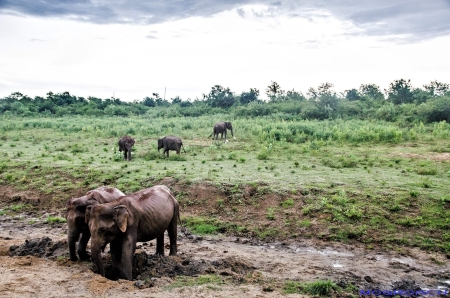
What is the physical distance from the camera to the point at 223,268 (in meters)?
9.08

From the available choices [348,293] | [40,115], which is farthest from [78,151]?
[40,115]

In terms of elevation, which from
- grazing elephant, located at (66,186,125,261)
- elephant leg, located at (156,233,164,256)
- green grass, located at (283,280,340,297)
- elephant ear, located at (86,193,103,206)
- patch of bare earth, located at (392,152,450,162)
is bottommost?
green grass, located at (283,280,340,297)

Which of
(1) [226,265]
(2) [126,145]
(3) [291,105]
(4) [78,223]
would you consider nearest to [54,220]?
(4) [78,223]

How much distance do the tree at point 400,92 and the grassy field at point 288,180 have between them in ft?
73.9

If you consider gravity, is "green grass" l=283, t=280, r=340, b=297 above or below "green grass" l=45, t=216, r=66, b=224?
above

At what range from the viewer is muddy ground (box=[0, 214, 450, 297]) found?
306 inches

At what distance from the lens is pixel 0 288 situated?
296 inches

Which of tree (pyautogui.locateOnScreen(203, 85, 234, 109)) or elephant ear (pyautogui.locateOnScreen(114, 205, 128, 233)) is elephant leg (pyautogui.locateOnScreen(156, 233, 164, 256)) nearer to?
elephant ear (pyautogui.locateOnScreen(114, 205, 128, 233))

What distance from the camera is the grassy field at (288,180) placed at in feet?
41.2

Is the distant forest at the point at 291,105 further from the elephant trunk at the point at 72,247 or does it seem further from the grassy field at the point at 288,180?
the elephant trunk at the point at 72,247

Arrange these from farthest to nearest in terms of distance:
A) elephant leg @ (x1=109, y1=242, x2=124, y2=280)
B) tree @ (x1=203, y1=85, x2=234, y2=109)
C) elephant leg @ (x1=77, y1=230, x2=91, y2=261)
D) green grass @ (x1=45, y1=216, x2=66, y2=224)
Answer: tree @ (x1=203, y1=85, x2=234, y2=109) < green grass @ (x1=45, y1=216, x2=66, y2=224) < elephant leg @ (x1=77, y1=230, x2=91, y2=261) < elephant leg @ (x1=109, y1=242, x2=124, y2=280)

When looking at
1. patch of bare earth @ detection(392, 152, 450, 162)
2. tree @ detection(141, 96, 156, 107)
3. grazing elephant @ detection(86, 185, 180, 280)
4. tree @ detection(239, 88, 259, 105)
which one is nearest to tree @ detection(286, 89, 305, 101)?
tree @ detection(239, 88, 259, 105)

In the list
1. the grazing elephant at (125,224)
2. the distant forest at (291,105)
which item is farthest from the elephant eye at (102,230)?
the distant forest at (291,105)

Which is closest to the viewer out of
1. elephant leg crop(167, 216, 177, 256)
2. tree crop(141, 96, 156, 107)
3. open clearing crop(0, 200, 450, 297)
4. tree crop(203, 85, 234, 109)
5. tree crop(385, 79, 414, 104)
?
open clearing crop(0, 200, 450, 297)
